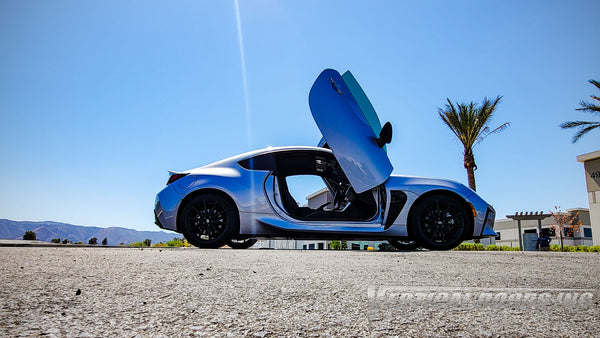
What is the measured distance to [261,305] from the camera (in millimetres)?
1554

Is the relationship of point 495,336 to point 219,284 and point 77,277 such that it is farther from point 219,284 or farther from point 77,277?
point 77,277

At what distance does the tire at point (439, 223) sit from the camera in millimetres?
5535

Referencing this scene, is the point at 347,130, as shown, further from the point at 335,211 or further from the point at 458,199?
the point at 458,199

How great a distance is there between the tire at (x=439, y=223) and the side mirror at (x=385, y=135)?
1.00 m

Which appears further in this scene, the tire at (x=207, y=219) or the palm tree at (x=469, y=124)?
the palm tree at (x=469, y=124)

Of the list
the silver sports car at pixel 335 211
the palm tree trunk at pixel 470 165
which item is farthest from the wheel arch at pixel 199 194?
the palm tree trunk at pixel 470 165

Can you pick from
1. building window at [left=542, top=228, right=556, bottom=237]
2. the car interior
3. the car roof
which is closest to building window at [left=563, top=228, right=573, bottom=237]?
building window at [left=542, top=228, right=556, bottom=237]

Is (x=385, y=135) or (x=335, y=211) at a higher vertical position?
(x=385, y=135)

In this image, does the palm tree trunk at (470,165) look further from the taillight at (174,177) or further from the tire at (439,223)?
the taillight at (174,177)

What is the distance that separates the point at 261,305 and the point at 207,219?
13.6ft

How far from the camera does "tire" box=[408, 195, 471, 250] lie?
554cm

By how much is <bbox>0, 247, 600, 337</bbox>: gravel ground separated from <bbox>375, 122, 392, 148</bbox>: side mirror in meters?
3.12

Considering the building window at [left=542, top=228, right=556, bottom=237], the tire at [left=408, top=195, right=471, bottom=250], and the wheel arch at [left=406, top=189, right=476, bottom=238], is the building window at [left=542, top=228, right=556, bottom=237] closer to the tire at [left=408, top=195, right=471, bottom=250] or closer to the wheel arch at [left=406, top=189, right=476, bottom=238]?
the wheel arch at [left=406, top=189, right=476, bottom=238]

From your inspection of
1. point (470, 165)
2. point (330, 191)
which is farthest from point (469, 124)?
point (330, 191)
